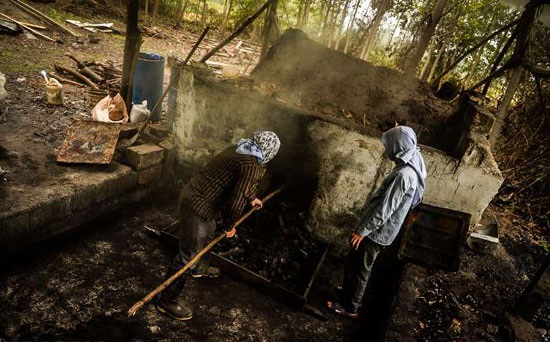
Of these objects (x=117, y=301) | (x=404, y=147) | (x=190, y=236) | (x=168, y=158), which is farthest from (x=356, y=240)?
(x=168, y=158)

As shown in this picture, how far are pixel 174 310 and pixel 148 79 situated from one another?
471 cm

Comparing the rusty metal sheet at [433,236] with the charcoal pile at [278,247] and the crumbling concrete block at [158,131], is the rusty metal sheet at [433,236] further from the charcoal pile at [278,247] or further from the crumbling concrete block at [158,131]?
the crumbling concrete block at [158,131]

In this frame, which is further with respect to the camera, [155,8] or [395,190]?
[155,8]

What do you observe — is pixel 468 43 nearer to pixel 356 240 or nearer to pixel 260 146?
pixel 356 240

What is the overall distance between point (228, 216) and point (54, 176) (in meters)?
2.54

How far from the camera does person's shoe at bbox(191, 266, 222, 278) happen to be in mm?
4012

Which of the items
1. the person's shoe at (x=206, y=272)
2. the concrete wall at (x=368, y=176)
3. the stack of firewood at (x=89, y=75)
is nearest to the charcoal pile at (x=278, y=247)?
the person's shoe at (x=206, y=272)

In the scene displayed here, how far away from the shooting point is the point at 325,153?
4.73m

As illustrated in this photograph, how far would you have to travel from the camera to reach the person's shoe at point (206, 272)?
4012 millimetres

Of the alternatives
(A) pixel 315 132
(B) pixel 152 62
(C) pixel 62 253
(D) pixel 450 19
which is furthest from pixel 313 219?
(D) pixel 450 19

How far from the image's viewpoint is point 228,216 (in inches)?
130

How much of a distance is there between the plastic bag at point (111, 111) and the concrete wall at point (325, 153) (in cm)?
116

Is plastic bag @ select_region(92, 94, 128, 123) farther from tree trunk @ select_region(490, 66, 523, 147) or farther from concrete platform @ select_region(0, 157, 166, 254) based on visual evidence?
tree trunk @ select_region(490, 66, 523, 147)

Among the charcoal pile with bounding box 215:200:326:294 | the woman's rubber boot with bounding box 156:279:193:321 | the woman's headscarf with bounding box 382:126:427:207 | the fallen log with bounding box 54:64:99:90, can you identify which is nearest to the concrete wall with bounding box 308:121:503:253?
the charcoal pile with bounding box 215:200:326:294
